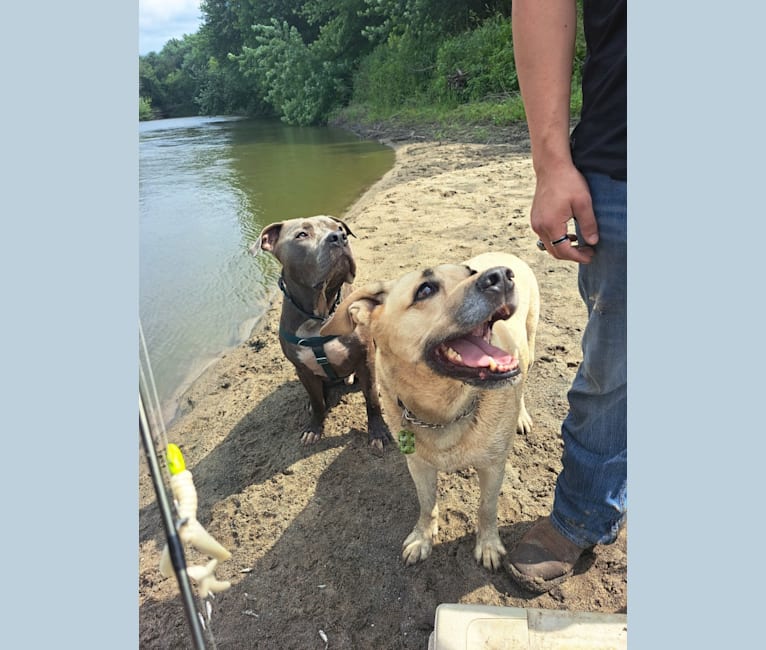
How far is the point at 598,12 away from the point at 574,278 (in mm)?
3656

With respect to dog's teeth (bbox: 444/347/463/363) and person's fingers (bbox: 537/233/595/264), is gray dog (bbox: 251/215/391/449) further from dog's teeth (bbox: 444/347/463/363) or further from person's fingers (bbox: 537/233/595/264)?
person's fingers (bbox: 537/233/595/264)

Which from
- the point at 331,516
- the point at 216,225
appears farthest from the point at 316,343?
the point at 216,225

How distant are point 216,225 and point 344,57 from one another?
66.7 feet

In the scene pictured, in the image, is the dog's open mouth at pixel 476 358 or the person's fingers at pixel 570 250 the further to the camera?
the dog's open mouth at pixel 476 358

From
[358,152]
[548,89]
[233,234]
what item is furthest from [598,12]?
[358,152]

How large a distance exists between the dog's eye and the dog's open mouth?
249 mm

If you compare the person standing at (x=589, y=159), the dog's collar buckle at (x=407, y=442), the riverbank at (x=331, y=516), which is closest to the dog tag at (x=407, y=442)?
the dog's collar buckle at (x=407, y=442)

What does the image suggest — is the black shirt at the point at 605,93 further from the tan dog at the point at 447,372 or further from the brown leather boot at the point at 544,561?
the brown leather boot at the point at 544,561

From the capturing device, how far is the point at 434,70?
749 inches

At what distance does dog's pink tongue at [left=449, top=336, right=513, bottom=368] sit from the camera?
6.87 ft

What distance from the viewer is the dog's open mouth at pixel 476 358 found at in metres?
2.02

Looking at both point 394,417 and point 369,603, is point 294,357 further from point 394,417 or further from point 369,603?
point 369,603

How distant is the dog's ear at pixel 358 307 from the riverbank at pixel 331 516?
1.12m

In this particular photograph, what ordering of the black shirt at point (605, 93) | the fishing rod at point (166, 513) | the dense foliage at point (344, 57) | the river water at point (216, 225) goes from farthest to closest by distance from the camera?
the dense foliage at point (344, 57) → the river water at point (216, 225) → the black shirt at point (605, 93) → the fishing rod at point (166, 513)
